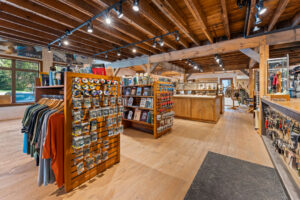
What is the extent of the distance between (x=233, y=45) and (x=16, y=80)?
32.0 ft

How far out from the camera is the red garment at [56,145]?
1.53 m

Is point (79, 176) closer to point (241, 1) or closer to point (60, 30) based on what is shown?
point (241, 1)

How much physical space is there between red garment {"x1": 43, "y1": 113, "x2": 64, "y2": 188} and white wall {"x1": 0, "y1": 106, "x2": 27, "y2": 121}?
6.57 metres

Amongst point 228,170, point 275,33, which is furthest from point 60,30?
point 275,33

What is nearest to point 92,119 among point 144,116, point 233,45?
point 144,116

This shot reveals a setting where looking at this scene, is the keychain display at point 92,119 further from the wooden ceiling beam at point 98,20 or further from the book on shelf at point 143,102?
the wooden ceiling beam at point 98,20

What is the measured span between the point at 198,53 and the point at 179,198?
16.8 ft

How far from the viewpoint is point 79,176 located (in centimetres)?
181

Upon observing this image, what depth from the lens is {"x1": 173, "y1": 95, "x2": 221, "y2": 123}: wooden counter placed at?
5090 mm

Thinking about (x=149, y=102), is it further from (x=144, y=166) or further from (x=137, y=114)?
(x=144, y=166)

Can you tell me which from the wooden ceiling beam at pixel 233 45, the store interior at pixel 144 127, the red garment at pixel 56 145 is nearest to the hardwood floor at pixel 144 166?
the store interior at pixel 144 127

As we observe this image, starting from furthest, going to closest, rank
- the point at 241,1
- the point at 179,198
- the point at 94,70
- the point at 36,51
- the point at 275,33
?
1. the point at 36,51
2. the point at 275,33
3. the point at 241,1
4. the point at 94,70
5. the point at 179,198

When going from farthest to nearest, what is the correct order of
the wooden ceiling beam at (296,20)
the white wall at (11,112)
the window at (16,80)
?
1. the window at (16,80)
2. the white wall at (11,112)
3. the wooden ceiling beam at (296,20)

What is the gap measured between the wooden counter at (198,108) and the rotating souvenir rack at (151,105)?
6.34 feet
